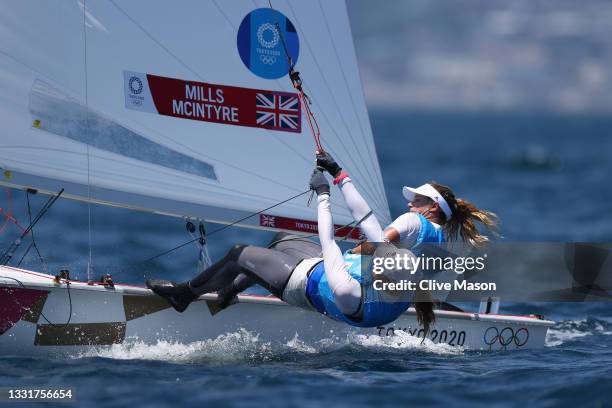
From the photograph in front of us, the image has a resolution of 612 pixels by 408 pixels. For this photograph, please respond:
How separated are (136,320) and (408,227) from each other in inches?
64.4

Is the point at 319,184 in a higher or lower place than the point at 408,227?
higher

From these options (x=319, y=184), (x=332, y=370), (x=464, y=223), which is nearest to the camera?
(x=332, y=370)

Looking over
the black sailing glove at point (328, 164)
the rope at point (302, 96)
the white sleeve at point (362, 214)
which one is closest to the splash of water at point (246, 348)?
the white sleeve at point (362, 214)

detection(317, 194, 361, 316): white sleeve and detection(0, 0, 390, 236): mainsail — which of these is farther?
detection(0, 0, 390, 236): mainsail

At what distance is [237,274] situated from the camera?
6.36 metres

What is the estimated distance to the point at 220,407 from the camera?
206 inches

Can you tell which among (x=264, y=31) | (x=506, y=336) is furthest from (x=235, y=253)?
(x=506, y=336)

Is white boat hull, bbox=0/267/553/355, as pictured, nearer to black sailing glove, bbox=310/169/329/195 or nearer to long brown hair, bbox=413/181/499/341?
long brown hair, bbox=413/181/499/341

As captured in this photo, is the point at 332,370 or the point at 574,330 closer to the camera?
the point at 332,370

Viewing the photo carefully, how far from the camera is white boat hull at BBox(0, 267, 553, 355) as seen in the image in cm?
621

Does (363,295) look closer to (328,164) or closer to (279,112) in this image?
(328,164)

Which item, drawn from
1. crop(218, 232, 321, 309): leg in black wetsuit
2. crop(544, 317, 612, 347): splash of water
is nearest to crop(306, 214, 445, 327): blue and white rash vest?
crop(218, 232, 321, 309): leg in black wetsuit

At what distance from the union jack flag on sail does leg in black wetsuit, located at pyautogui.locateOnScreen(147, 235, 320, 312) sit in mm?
888

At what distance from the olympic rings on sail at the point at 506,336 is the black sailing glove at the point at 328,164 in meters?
1.57
